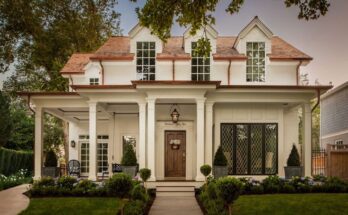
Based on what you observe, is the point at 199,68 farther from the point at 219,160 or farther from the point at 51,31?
the point at 51,31

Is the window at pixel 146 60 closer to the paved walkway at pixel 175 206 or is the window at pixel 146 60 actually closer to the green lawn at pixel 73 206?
the paved walkway at pixel 175 206

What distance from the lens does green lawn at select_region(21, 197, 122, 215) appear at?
12922mm

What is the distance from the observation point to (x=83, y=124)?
2605cm

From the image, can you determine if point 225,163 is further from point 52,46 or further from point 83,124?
point 52,46

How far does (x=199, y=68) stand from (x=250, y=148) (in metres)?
4.34

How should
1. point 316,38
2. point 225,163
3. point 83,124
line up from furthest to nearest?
point 316,38 → point 83,124 → point 225,163

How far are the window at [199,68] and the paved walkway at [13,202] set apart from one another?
9.07m

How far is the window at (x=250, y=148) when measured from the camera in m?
21.3

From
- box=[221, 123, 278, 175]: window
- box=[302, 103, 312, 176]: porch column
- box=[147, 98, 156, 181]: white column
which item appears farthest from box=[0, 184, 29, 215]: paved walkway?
box=[302, 103, 312, 176]: porch column

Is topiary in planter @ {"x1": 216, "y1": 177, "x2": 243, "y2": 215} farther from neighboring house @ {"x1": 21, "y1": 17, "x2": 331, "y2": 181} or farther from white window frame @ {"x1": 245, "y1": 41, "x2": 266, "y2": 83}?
white window frame @ {"x1": 245, "y1": 41, "x2": 266, "y2": 83}

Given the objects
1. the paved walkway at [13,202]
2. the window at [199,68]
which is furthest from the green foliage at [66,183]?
the window at [199,68]

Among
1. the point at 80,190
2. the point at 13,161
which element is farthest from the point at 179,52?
the point at 13,161

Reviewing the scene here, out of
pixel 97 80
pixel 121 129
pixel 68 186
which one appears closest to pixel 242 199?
pixel 68 186

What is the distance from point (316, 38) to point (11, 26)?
20286 millimetres
